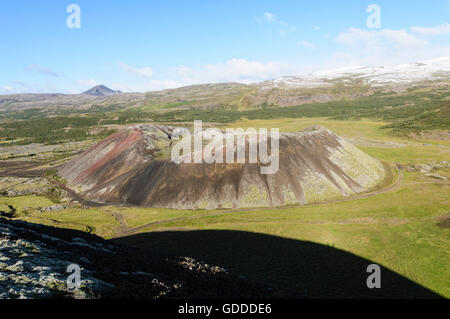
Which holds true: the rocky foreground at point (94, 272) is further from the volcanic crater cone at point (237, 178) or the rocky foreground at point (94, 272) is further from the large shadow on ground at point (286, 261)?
the volcanic crater cone at point (237, 178)

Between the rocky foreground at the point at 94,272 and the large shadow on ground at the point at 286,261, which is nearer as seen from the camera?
the rocky foreground at the point at 94,272

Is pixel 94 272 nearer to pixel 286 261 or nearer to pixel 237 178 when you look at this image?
pixel 286 261

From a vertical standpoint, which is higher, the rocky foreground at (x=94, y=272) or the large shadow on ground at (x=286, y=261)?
the rocky foreground at (x=94, y=272)

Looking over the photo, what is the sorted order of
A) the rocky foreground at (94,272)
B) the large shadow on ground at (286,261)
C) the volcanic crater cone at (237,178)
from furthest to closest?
the volcanic crater cone at (237,178), the large shadow on ground at (286,261), the rocky foreground at (94,272)

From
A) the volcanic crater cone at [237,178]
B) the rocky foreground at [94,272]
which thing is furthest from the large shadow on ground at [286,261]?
the volcanic crater cone at [237,178]

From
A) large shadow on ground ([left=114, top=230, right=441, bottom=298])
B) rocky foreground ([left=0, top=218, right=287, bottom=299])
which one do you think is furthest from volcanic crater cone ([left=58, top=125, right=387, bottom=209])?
rocky foreground ([left=0, top=218, right=287, bottom=299])
